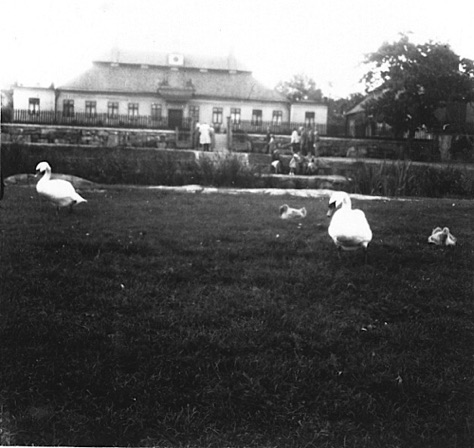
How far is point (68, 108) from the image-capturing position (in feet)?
27.5

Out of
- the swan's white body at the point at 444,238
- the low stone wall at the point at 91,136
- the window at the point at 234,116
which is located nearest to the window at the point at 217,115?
the window at the point at 234,116

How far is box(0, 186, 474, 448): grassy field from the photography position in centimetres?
238

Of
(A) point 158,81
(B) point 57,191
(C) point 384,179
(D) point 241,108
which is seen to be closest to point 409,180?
(C) point 384,179

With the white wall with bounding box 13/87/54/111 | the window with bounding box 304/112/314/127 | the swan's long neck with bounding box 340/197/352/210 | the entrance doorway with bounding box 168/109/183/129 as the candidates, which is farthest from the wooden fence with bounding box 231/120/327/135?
the swan's long neck with bounding box 340/197/352/210

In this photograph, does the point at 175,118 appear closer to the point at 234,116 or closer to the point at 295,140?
the point at 234,116

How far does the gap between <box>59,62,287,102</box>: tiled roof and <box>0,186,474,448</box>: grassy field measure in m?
1.88

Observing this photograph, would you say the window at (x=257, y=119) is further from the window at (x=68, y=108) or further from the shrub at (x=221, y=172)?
the window at (x=68, y=108)

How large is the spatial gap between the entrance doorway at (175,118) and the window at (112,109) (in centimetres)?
87

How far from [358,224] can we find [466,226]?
193 cm

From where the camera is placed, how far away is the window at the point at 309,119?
Answer: 543 inches

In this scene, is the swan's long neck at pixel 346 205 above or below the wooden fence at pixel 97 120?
below

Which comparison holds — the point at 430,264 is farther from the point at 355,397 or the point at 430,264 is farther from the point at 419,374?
the point at 355,397

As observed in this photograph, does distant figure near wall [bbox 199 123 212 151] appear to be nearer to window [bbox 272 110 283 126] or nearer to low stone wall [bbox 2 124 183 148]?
low stone wall [bbox 2 124 183 148]

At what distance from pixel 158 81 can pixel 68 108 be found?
117 inches
